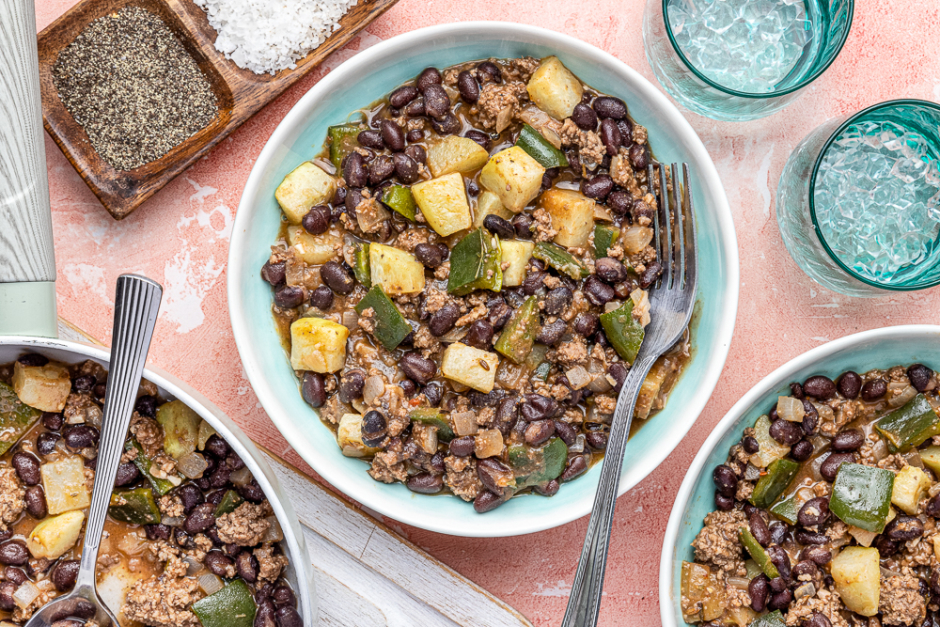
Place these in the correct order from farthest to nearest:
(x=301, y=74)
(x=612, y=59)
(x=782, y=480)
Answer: (x=301, y=74), (x=782, y=480), (x=612, y=59)

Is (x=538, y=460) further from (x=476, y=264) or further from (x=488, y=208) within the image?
(x=488, y=208)

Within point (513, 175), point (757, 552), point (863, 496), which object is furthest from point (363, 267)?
point (863, 496)

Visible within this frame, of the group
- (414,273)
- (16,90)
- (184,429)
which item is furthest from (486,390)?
(16,90)

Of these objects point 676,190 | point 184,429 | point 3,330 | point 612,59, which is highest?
point 3,330

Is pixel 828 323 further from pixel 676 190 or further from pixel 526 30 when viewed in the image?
pixel 526 30

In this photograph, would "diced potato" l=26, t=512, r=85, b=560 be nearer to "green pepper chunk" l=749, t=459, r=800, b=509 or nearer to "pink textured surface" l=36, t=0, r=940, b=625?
"pink textured surface" l=36, t=0, r=940, b=625

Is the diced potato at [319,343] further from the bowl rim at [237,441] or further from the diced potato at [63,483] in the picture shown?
the diced potato at [63,483]
